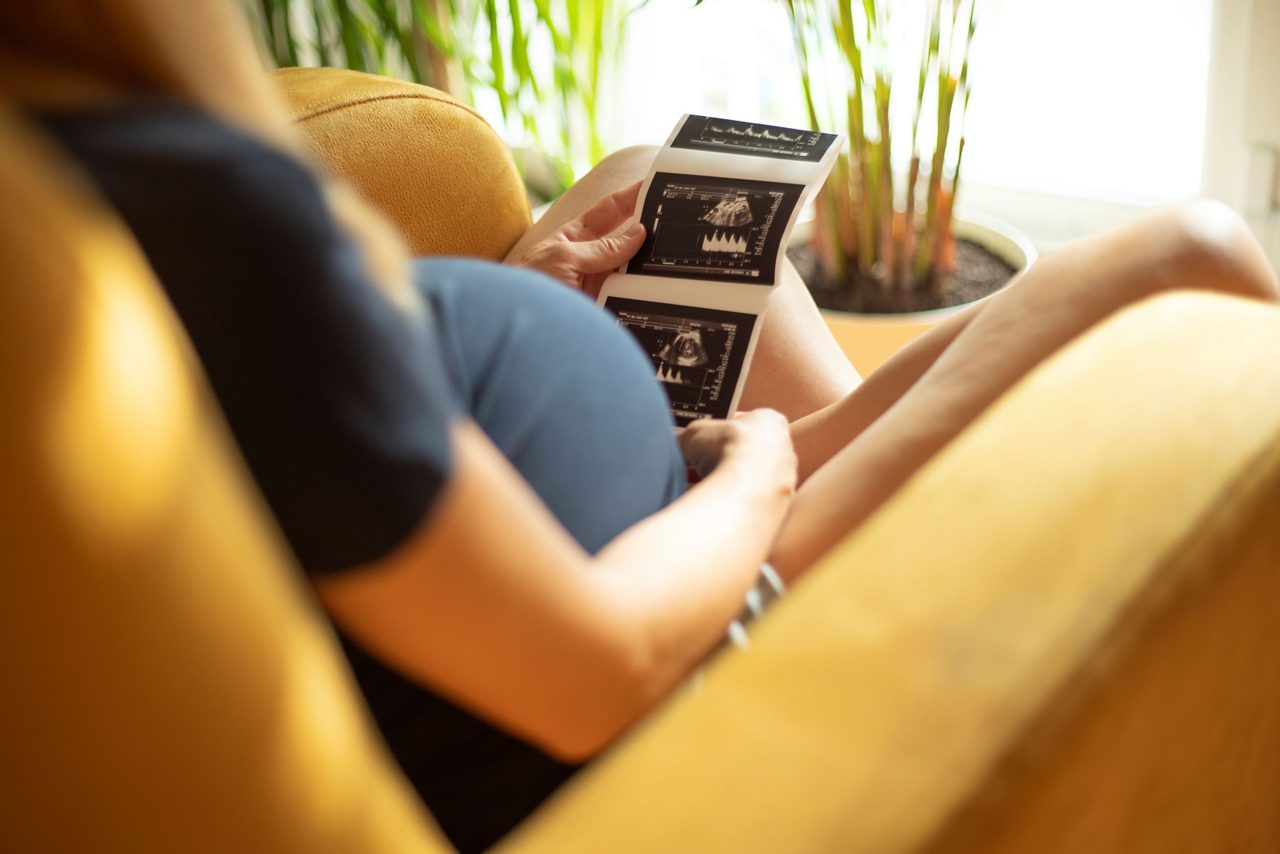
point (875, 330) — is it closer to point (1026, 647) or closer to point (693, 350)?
point (693, 350)

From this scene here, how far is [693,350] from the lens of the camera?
42.6 inches

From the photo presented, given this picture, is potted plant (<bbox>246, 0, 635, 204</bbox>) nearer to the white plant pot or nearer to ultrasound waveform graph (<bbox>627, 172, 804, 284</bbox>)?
the white plant pot

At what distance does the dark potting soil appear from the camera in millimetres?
1672

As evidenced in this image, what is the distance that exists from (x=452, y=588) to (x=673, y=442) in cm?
35

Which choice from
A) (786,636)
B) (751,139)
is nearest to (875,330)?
(751,139)

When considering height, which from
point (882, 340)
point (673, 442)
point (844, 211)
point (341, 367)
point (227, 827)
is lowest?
point (882, 340)

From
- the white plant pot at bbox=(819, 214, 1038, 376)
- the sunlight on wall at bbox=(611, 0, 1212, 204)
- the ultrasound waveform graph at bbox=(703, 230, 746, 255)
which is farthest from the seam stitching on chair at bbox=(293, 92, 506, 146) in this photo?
the sunlight on wall at bbox=(611, 0, 1212, 204)

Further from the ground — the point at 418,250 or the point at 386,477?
the point at 386,477

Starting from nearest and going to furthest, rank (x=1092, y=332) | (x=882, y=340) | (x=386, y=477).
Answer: (x=386, y=477) < (x=1092, y=332) < (x=882, y=340)

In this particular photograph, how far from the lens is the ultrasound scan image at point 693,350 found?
41.8 inches

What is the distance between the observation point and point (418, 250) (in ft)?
3.89

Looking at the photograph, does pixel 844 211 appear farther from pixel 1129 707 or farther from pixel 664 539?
pixel 1129 707

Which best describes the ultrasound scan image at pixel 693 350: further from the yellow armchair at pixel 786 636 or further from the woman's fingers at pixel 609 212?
the yellow armchair at pixel 786 636

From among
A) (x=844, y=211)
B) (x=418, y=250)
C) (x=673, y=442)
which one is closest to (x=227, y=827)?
(x=673, y=442)
